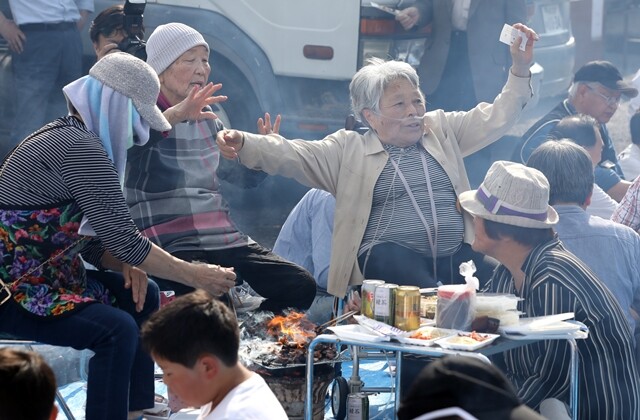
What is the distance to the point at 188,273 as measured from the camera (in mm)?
4074

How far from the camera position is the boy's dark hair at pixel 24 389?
2381mm

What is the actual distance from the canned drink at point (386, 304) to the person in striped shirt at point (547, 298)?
465mm

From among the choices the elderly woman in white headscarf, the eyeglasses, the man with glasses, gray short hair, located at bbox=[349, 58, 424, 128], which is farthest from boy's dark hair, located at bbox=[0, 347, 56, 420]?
the eyeglasses

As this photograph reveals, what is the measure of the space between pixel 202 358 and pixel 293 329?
1667 millimetres

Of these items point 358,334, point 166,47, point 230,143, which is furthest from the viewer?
point 166,47

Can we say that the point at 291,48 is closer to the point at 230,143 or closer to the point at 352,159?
the point at 352,159

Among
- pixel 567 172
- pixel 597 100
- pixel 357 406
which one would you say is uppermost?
pixel 567 172

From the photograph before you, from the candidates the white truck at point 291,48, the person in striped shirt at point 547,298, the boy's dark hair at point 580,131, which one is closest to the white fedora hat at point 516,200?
the person in striped shirt at point 547,298

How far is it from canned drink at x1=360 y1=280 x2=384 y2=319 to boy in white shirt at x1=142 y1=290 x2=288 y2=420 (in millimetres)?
1133

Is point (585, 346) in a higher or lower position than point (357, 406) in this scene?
higher

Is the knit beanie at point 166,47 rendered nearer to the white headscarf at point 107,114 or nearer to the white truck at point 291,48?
the white headscarf at point 107,114

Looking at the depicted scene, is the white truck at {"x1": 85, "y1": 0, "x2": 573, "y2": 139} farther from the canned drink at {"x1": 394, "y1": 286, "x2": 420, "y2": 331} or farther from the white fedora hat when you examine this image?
the canned drink at {"x1": 394, "y1": 286, "x2": 420, "y2": 331}

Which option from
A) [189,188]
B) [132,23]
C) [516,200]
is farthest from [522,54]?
[132,23]

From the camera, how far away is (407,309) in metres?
3.82
